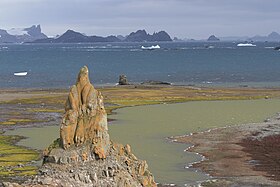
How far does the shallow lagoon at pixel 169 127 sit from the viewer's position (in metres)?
58.3

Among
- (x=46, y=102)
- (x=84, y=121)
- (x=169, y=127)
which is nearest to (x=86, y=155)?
(x=84, y=121)

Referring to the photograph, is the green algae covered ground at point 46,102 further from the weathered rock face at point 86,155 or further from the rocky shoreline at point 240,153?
the weathered rock face at point 86,155

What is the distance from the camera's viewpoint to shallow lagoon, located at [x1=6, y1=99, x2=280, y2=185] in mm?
58312

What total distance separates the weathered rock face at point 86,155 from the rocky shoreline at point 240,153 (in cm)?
1917

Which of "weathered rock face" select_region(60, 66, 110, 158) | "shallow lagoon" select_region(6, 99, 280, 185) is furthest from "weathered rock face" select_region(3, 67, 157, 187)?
"shallow lagoon" select_region(6, 99, 280, 185)

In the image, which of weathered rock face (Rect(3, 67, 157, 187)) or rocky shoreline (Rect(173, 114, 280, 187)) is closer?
weathered rock face (Rect(3, 67, 157, 187))

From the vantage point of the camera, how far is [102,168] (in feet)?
101

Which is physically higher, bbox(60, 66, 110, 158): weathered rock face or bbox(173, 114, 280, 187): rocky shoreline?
bbox(60, 66, 110, 158): weathered rock face

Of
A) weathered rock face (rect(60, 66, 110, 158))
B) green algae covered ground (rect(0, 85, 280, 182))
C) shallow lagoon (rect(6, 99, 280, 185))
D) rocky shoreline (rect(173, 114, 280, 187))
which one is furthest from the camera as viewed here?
green algae covered ground (rect(0, 85, 280, 182))

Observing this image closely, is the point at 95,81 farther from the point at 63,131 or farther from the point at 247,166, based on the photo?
the point at 63,131

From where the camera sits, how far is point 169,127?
274ft

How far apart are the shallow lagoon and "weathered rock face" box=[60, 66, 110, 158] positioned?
18729mm

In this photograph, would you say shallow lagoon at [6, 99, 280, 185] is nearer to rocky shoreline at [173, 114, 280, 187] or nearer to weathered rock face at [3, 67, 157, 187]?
rocky shoreline at [173, 114, 280, 187]

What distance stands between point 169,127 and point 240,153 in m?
19.6
